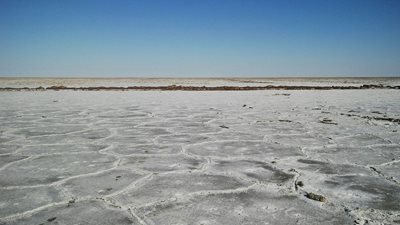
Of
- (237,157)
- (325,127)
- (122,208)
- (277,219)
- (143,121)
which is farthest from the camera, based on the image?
(143,121)

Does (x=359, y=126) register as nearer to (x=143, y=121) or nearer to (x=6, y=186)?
(x=143, y=121)

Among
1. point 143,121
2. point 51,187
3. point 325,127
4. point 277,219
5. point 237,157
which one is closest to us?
point 277,219

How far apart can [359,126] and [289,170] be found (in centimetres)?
263

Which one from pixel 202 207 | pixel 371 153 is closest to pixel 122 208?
pixel 202 207

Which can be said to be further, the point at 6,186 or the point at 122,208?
the point at 6,186

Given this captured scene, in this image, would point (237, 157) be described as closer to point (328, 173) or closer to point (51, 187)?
point (328, 173)

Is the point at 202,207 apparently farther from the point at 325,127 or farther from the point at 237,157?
the point at 325,127

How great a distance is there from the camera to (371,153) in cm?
299

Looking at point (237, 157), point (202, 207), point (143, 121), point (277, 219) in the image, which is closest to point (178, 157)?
point (237, 157)

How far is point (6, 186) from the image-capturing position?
6.89ft

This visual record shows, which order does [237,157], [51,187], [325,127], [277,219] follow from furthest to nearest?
[325,127] → [237,157] → [51,187] → [277,219]

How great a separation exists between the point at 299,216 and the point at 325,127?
3.09m

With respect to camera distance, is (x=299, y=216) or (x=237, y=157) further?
(x=237, y=157)

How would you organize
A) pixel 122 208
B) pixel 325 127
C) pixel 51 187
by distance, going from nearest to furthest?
pixel 122 208, pixel 51 187, pixel 325 127
